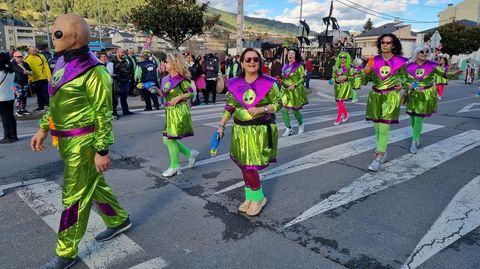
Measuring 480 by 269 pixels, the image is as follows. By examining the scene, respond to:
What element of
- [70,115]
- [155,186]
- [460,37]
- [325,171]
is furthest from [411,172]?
[460,37]

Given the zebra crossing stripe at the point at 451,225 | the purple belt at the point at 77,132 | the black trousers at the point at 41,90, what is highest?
the purple belt at the point at 77,132

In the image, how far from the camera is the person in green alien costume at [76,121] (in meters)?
2.80

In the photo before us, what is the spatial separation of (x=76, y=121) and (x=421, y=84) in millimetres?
6008

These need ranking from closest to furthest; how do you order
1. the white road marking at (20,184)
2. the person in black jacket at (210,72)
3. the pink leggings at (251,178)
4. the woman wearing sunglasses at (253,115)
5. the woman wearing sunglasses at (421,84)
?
the woman wearing sunglasses at (253,115), the pink leggings at (251,178), the white road marking at (20,184), the woman wearing sunglasses at (421,84), the person in black jacket at (210,72)

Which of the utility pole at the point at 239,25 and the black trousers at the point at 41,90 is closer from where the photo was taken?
the black trousers at the point at 41,90

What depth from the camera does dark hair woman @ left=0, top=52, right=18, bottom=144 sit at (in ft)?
23.4

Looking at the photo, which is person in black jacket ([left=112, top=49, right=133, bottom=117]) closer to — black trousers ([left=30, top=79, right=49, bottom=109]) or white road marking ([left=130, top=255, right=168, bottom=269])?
black trousers ([left=30, top=79, right=49, bottom=109])

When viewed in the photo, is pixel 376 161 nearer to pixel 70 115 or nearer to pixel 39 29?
pixel 70 115

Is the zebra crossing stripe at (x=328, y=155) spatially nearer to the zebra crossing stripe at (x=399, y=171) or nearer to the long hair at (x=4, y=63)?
the zebra crossing stripe at (x=399, y=171)

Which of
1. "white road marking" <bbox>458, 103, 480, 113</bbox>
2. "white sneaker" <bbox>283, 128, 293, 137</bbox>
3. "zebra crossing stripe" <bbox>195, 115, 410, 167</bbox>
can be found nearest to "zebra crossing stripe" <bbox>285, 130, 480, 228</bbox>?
"zebra crossing stripe" <bbox>195, 115, 410, 167</bbox>

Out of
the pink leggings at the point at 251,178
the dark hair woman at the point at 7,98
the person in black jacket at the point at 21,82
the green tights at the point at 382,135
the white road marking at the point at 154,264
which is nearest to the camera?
the white road marking at the point at 154,264

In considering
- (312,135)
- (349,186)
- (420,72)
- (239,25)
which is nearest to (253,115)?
(349,186)

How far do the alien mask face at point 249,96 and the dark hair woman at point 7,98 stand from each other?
5.67m

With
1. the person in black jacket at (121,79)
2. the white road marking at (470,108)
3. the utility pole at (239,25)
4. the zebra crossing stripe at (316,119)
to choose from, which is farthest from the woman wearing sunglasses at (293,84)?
the utility pole at (239,25)
